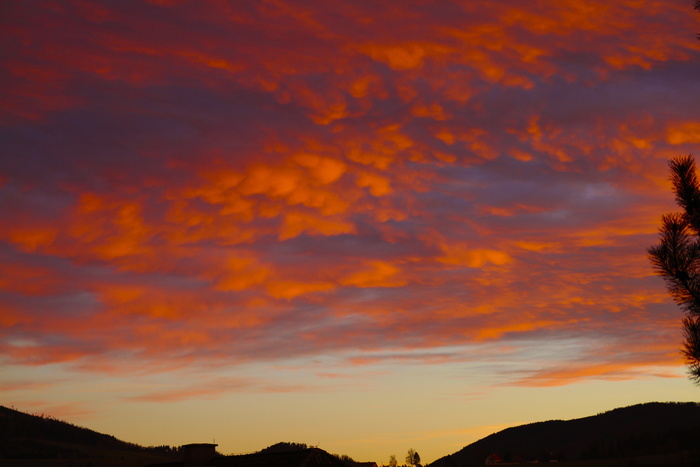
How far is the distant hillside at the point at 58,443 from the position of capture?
14775 cm

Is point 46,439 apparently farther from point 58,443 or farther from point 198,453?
point 198,453

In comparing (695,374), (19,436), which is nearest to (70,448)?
(19,436)

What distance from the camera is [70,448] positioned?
162 metres

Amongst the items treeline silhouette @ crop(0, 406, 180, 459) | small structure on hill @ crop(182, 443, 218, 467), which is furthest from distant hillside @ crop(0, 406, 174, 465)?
small structure on hill @ crop(182, 443, 218, 467)

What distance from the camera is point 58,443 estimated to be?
169m

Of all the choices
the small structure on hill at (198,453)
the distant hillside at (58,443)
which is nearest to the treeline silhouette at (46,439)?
the distant hillside at (58,443)

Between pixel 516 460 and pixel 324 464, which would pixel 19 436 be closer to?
pixel 516 460

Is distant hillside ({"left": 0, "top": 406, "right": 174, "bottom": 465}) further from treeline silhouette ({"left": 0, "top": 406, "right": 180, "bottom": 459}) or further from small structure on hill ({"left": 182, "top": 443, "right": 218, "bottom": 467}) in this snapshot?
small structure on hill ({"left": 182, "top": 443, "right": 218, "bottom": 467})

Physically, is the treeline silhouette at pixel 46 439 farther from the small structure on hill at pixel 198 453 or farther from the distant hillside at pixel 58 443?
the small structure on hill at pixel 198 453

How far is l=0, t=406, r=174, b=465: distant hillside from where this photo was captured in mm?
147750

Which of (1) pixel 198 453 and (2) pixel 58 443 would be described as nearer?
(1) pixel 198 453

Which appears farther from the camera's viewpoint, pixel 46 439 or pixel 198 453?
pixel 46 439

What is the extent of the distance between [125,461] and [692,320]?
137849 mm

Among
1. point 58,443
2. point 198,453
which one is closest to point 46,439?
point 58,443
